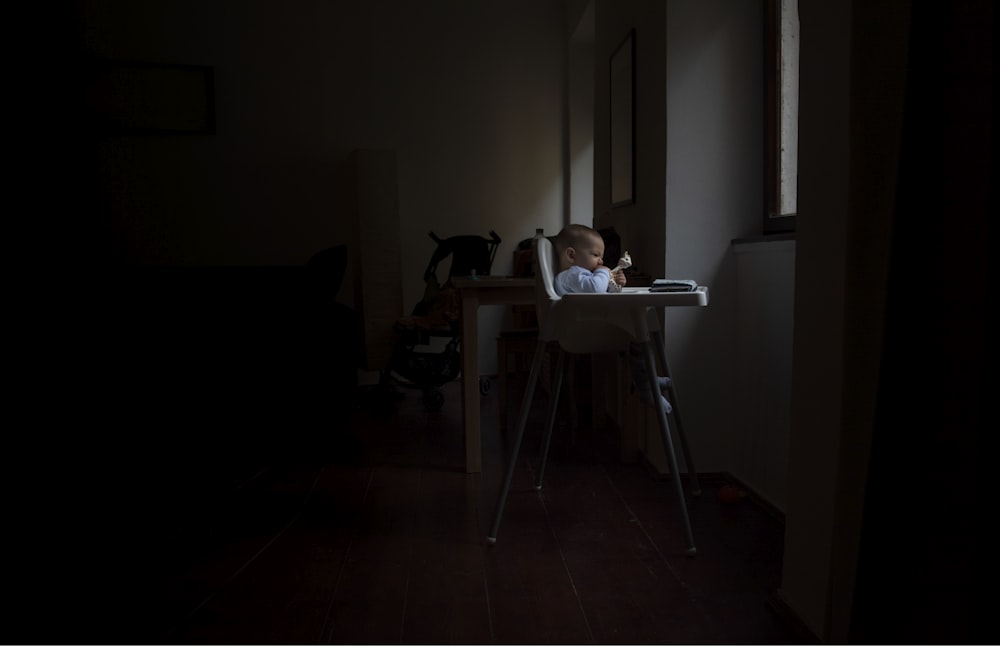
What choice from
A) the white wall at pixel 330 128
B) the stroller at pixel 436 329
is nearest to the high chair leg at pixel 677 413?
the stroller at pixel 436 329

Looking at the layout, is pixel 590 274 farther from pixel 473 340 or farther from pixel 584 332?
pixel 473 340

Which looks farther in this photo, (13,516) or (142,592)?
(13,516)

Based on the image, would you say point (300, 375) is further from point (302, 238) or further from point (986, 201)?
point (986, 201)

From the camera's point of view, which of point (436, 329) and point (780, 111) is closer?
point (780, 111)

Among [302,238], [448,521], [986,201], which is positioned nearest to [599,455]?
[448,521]

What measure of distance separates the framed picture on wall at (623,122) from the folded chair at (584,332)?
Result: 116 centimetres

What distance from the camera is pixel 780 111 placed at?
2.64 m

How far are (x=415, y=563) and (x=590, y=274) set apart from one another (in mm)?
999

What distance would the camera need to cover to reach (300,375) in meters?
3.48

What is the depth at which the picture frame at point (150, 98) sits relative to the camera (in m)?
4.82

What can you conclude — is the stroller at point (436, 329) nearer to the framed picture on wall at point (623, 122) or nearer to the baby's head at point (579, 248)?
the framed picture on wall at point (623, 122)

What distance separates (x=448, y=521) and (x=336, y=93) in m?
3.68

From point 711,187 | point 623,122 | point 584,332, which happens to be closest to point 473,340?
point 584,332

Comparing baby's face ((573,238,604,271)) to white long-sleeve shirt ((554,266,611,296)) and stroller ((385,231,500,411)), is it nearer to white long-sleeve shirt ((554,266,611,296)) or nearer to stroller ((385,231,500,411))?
white long-sleeve shirt ((554,266,611,296))
